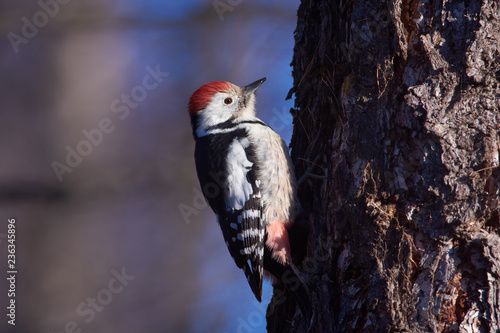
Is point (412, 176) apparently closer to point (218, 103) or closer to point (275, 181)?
point (275, 181)

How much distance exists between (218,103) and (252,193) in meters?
1.03

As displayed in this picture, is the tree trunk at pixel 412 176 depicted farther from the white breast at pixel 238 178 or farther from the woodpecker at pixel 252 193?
the white breast at pixel 238 178

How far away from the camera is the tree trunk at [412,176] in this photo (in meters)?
2.19

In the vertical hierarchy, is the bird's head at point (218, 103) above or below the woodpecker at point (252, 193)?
above

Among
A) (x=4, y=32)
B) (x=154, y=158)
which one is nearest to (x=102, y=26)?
(x=4, y=32)

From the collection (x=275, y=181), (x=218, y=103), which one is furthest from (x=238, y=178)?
Answer: (x=218, y=103)

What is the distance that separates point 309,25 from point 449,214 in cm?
155

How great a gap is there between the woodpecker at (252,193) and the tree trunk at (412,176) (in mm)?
597

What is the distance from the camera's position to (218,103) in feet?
13.8

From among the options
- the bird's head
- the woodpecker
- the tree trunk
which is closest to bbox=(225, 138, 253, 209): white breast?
the woodpecker

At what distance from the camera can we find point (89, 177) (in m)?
5.01

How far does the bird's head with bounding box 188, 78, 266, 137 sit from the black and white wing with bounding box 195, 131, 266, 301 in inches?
18.4

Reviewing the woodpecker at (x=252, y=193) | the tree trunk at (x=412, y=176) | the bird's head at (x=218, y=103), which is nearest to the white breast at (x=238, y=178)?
the woodpecker at (x=252, y=193)

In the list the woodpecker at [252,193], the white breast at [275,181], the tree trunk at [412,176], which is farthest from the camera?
the white breast at [275,181]
